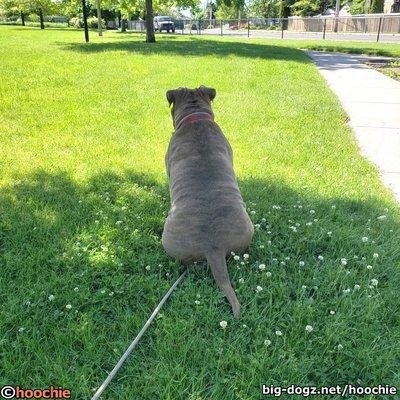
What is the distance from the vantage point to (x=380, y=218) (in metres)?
4.47

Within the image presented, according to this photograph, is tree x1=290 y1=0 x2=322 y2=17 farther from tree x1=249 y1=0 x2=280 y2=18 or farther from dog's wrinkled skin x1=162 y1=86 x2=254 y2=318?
dog's wrinkled skin x1=162 y1=86 x2=254 y2=318

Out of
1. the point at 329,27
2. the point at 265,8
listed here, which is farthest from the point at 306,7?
the point at 329,27

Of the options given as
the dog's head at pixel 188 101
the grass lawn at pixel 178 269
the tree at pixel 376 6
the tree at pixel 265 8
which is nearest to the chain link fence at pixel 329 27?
the tree at pixel 376 6

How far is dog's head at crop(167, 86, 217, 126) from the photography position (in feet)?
Result: 14.5

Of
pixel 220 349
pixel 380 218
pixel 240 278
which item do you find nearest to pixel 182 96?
pixel 240 278

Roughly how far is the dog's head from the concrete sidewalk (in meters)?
2.63

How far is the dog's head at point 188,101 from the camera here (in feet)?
14.5

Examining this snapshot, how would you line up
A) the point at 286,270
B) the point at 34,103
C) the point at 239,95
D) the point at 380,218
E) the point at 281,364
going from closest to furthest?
the point at 281,364, the point at 286,270, the point at 380,218, the point at 34,103, the point at 239,95

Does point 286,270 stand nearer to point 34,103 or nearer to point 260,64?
point 34,103

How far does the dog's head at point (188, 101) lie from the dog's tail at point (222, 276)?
1716mm

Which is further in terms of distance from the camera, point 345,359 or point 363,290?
point 363,290

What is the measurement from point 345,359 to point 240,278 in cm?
100

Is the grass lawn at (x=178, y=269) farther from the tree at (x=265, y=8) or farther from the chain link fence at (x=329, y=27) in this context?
the tree at (x=265, y=8)

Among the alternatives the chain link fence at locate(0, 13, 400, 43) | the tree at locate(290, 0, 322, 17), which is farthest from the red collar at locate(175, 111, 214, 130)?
the tree at locate(290, 0, 322, 17)
